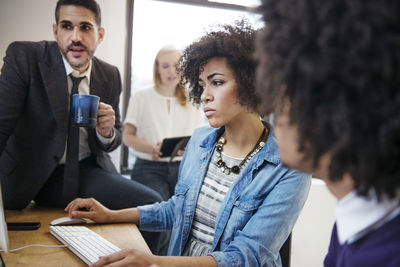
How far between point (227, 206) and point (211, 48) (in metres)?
0.61

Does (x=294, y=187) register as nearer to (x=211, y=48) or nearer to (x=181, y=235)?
(x=181, y=235)

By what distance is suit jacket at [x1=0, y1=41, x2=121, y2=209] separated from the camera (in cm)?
176

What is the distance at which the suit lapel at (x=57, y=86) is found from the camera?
5.81ft

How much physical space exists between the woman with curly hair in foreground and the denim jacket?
0.49 meters

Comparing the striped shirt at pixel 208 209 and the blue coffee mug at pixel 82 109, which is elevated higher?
the blue coffee mug at pixel 82 109

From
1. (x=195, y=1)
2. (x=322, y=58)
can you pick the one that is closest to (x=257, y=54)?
(x=322, y=58)

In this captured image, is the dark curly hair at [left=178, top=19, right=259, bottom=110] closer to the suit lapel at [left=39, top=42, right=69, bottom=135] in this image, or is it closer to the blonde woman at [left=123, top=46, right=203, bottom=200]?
the suit lapel at [left=39, top=42, right=69, bottom=135]

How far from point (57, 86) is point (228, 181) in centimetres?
100

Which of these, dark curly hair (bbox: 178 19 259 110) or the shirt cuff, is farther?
the shirt cuff

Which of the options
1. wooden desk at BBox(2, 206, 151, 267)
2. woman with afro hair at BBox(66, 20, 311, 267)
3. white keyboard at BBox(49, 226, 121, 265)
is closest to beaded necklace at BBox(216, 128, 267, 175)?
woman with afro hair at BBox(66, 20, 311, 267)

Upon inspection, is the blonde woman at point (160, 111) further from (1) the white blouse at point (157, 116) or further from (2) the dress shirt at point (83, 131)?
(2) the dress shirt at point (83, 131)

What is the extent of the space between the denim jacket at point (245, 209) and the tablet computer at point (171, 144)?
3.72ft

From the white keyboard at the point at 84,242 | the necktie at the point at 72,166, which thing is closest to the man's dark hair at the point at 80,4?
the necktie at the point at 72,166

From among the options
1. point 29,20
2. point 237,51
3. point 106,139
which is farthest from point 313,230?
point 29,20
